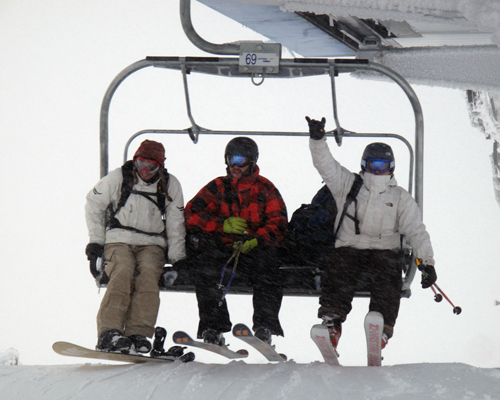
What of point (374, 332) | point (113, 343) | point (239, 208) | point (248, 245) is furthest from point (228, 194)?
point (374, 332)

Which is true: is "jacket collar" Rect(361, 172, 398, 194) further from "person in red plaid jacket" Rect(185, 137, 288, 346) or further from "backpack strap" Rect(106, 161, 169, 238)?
"backpack strap" Rect(106, 161, 169, 238)

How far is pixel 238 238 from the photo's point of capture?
168 inches

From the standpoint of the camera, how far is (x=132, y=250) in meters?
4.30

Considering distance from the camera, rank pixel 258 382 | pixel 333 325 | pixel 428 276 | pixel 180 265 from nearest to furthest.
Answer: pixel 258 382 → pixel 333 325 → pixel 428 276 → pixel 180 265

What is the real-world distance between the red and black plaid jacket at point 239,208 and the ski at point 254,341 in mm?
756

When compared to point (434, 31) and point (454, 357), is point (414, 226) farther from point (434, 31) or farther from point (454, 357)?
point (454, 357)

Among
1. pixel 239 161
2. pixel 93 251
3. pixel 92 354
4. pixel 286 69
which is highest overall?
pixel 286 69

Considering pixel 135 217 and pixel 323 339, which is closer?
pixel 323 339

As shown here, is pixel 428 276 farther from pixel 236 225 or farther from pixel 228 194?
pixel 228 194

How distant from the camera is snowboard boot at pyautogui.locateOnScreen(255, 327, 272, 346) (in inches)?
151

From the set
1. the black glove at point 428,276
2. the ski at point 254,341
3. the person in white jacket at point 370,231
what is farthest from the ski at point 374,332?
the ski at point 254,341

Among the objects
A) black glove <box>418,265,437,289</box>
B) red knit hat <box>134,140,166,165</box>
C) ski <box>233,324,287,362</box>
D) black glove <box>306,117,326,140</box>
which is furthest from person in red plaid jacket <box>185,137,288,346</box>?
black glove <box>418,265,437,289</box>

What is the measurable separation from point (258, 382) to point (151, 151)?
1725 mm

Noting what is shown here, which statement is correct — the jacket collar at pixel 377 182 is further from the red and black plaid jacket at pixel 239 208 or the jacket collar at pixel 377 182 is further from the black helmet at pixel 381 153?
the red and black plaid jacket at pixel 239 208
